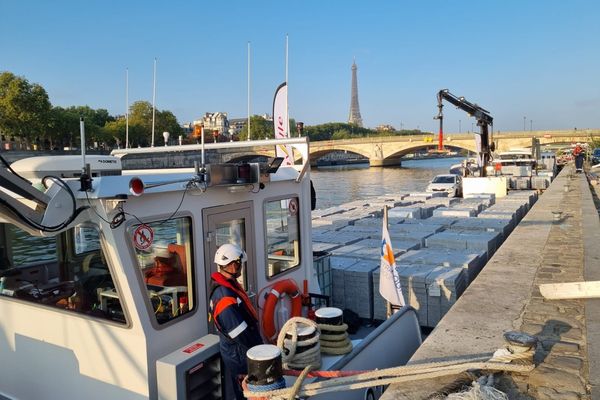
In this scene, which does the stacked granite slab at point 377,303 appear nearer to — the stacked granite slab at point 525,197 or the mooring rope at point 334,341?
the mooring rope at point 334,341

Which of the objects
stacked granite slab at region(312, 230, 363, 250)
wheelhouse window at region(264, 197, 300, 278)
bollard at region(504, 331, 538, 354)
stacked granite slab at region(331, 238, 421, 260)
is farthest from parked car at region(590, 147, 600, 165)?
bollard at region(504, 331, 538, 354)

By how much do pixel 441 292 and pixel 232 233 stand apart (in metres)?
3.57

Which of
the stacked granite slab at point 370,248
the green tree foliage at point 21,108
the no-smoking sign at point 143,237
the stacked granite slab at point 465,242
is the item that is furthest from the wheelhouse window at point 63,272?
the green tree foliage at point 21,108

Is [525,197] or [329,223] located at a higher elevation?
[525,197]

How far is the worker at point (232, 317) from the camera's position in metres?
3.44

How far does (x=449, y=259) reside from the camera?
7859mm

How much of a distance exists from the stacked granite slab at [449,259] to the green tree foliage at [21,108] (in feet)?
197

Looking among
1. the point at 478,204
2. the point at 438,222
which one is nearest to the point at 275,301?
the point at 438,222

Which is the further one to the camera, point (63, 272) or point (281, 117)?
point (281, 117)

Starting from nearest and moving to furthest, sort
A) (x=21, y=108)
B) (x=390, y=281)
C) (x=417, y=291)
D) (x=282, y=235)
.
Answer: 1. (x=282, y=235)
2. (x=390, y=281)
3. (x=417, y=291)
4. (x=21, y=108)

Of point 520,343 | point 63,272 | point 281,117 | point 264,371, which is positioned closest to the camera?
point 264,371

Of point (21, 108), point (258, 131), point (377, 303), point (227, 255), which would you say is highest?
point (21, 108)

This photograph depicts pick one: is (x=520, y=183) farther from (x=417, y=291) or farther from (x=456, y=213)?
(x=417, y=291)

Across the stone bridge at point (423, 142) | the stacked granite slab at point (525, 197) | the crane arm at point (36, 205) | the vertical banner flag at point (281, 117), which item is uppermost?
the stone bridge at point (423, 142)
